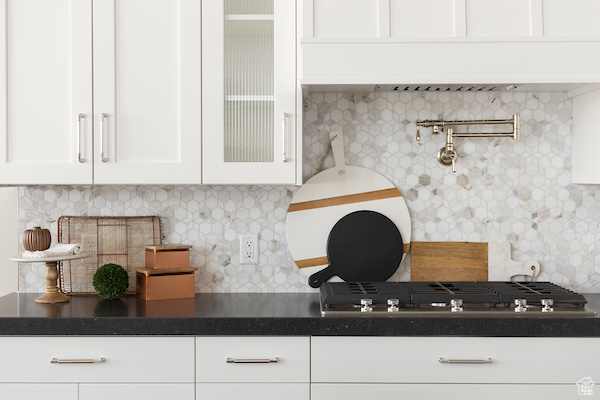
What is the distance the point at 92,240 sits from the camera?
262 cm

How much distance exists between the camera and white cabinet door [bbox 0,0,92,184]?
2.26 metres

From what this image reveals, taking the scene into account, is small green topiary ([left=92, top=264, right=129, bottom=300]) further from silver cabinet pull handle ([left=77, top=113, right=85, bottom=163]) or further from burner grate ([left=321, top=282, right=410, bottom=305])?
burner grate ([left=321, top=282, right=410, bottom=305])

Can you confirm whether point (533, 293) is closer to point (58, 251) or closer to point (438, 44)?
point (438, 44)

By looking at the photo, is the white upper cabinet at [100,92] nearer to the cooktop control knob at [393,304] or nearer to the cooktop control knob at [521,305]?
the cooktop control knob at [393,304]

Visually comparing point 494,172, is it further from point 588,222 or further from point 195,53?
point 195,53
